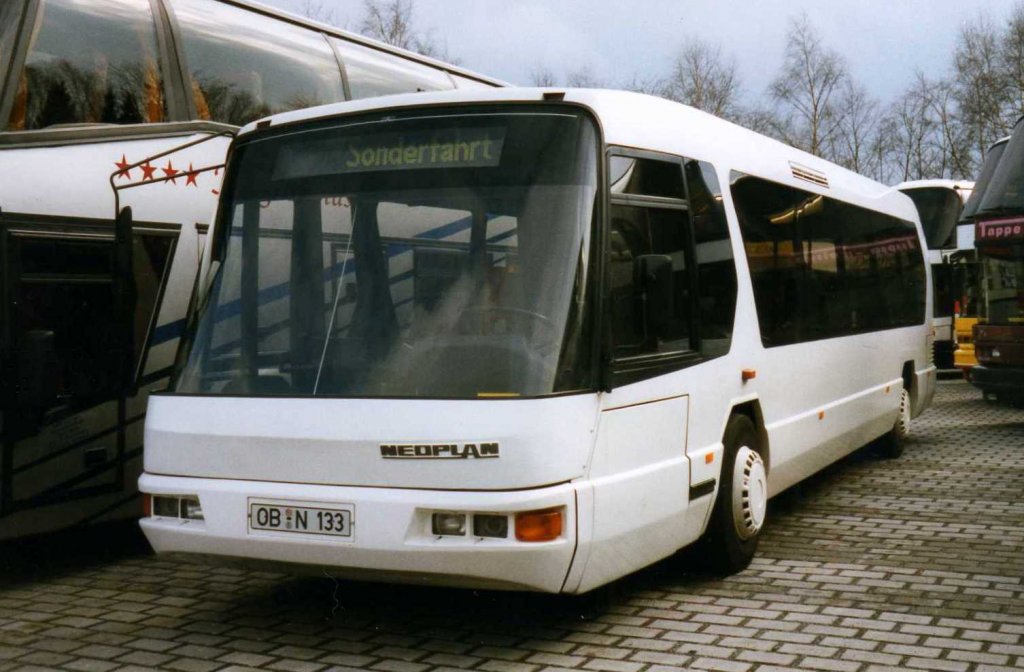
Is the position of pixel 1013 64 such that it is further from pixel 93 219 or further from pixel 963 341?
pixel 93 219

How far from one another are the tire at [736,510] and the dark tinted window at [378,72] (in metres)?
5.06

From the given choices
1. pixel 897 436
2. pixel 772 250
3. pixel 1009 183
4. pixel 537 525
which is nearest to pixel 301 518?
pixel 537 525

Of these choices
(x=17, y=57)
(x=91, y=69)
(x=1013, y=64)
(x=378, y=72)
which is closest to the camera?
(x=17, y=57)

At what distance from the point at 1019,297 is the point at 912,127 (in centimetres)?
5341

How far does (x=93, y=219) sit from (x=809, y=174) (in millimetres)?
5434

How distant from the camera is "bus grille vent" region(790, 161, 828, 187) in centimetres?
979

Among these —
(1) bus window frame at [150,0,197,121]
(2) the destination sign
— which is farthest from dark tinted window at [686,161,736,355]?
(1) bus window frame at [150,0,197,121]

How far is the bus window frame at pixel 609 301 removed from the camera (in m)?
5.96

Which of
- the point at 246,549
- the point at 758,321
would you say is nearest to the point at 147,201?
the point at 246,549

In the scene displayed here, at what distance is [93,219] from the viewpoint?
321 inches

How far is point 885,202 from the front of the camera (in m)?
13.2

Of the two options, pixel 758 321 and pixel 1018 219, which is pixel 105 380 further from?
pixel 1018 219

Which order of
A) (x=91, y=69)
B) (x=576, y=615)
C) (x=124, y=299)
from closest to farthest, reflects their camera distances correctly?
(x=576, y=615) < (x=124, y=299) < (x=91, y=69)

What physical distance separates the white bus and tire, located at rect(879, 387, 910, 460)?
20.1 feet
